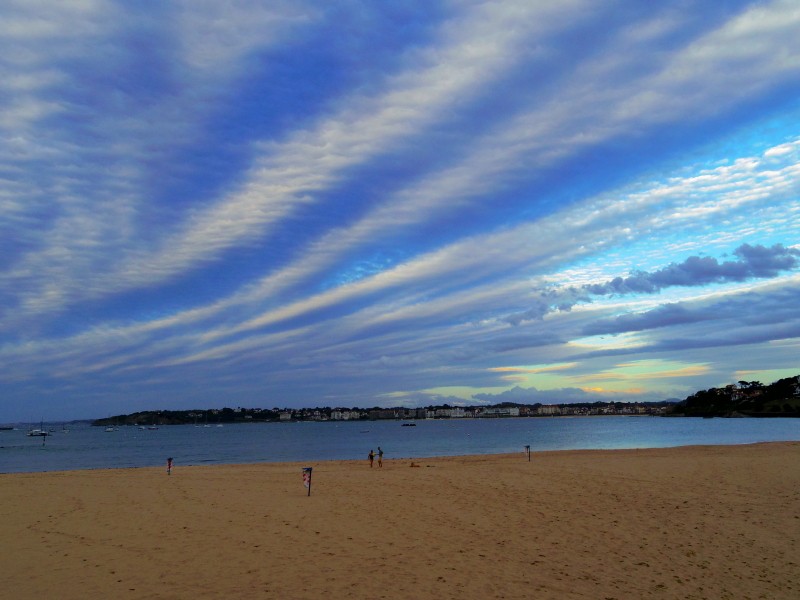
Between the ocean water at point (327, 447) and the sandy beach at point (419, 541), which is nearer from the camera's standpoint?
the sandy beach at point (419, 541)

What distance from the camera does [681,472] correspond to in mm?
25672

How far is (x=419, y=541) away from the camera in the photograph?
1337 cm

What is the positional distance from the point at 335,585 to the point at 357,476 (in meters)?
19.9

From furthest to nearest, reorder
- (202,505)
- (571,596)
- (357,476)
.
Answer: (357,476) → (202,505) → (571,596)

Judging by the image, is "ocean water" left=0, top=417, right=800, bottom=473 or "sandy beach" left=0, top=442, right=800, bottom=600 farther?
"ocean water" left=0, top=417, right=800, bottom=473

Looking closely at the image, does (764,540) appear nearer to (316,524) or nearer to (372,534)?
(372,534)

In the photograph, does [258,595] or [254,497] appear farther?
[254,497]

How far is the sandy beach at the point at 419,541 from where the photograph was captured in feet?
33.0

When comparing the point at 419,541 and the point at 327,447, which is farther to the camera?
the point at 327,447

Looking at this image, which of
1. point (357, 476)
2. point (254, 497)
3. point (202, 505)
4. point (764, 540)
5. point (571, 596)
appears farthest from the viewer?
point (357, 476)

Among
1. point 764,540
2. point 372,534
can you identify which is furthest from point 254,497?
point 764,540

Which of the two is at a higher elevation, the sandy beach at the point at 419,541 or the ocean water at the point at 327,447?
the sandy beach at the point at 419,541

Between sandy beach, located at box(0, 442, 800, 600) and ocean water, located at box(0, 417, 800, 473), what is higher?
sandy beach, located at box(0, 442, 800, 600)

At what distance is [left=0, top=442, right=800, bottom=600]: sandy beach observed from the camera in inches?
396
